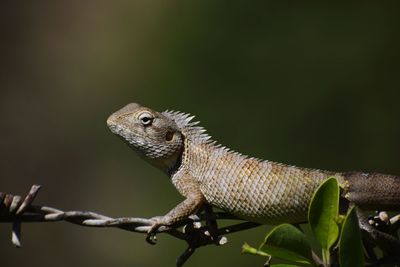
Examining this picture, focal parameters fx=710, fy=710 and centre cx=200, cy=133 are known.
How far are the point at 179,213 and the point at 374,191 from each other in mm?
742

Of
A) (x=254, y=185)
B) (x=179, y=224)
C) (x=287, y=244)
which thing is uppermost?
(x=287, y=244)

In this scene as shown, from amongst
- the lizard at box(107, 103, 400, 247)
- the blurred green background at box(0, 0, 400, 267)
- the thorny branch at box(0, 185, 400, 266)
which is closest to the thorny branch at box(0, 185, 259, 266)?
the thorny branch at box(0, 185, 400, 266)

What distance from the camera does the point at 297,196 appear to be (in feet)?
8.70

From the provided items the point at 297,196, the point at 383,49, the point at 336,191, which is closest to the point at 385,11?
the point at 383,49

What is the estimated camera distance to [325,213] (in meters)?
1.73

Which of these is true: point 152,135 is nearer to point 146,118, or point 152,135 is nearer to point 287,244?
point 146,118

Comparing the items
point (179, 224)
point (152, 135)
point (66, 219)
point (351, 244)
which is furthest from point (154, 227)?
point (351, 244)

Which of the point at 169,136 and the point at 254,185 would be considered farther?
the point at 169,136

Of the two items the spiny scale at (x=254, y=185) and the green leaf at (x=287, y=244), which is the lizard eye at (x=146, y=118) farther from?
the green leaf at (x=287, y=244)

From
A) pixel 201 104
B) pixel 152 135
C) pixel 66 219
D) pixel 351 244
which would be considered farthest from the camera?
pixel 201 104

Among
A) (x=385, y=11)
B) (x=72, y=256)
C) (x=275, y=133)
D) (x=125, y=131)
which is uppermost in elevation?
(x=385, y=11)

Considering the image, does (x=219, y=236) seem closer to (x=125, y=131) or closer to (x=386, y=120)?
(x=125, y=131)

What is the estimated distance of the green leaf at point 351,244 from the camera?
63.5 inches

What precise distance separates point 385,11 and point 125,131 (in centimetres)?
375
